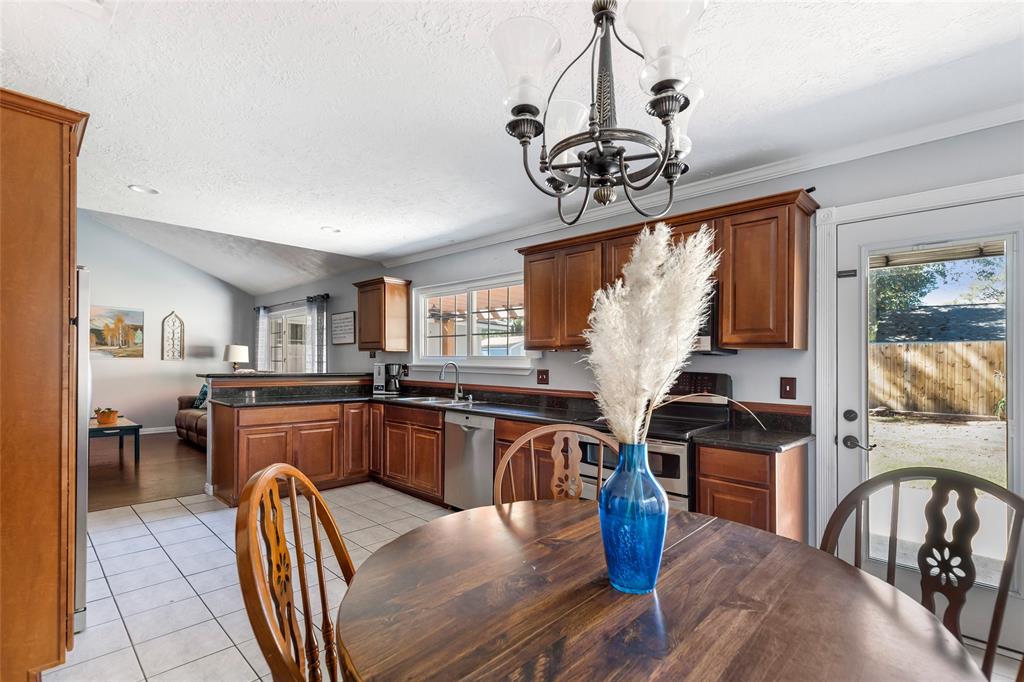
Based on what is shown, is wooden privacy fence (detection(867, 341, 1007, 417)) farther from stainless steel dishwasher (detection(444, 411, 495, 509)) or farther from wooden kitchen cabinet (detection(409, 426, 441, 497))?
wooden kitchen cabinet (detection(409, 426, 441, 497))

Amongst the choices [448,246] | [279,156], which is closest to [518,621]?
[279,156]

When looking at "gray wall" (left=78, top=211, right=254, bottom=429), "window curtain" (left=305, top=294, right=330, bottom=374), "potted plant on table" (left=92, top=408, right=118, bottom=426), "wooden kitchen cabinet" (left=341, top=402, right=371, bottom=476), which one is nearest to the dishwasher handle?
"wooden kitchen cabinet" (left=341, top=402, right=371, bottom=476)

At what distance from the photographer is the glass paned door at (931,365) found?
7.00 ft

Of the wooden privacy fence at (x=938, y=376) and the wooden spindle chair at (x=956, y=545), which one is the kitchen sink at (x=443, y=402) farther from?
the wooden spindle chair at (x=956, y=545)

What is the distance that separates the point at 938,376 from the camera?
2287 mm

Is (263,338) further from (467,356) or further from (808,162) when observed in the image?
(808,162)

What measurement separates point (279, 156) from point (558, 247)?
6.14 feet

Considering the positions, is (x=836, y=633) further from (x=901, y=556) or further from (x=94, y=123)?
(x=94, y=123)

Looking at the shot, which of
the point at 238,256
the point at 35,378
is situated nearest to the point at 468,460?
the point at 35,378

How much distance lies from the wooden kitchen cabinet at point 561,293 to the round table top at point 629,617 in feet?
7.11

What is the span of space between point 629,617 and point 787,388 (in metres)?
2.29

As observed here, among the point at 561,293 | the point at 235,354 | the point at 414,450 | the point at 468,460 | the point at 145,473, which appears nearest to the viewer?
the point at 561,293

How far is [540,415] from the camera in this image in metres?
3.49

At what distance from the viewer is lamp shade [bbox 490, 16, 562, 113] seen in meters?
1.22
